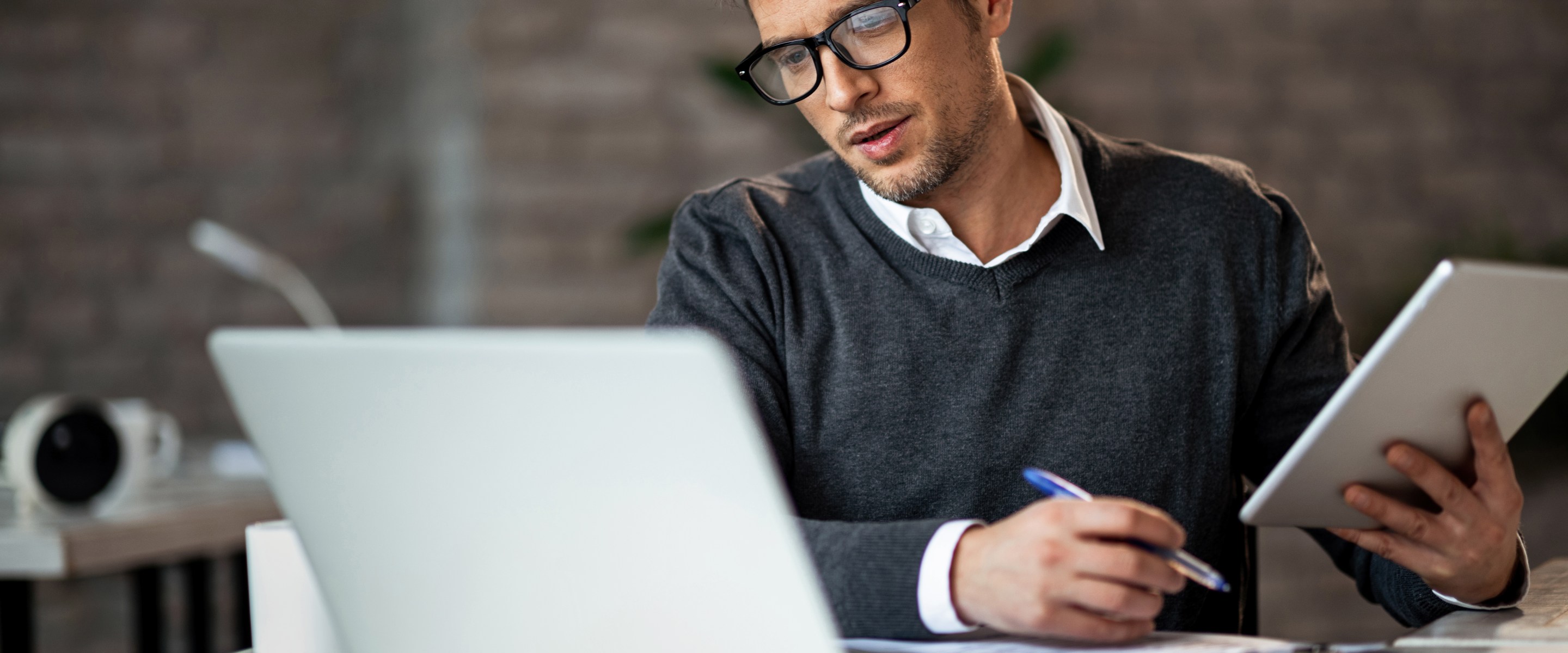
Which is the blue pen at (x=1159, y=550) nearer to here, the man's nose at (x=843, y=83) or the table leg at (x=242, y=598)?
the man's nose at (x=843, y=83)

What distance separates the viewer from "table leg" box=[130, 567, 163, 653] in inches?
76.8

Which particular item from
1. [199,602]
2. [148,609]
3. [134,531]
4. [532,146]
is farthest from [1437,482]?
[532,146]

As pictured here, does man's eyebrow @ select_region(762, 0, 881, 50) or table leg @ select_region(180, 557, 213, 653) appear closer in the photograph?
man's eyebrow @ select_region(762, 0, 881, 50)

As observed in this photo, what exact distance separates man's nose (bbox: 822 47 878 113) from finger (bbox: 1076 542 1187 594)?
1.77 feet

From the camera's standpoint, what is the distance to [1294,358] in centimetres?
121

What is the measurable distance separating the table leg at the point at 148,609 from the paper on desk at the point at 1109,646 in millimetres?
1581

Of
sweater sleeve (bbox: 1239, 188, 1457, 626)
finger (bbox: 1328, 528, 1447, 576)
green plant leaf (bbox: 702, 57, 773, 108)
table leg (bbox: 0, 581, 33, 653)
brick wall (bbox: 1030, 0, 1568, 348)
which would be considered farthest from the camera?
brick wall (bbox: 1030, 0, 1568, 348)

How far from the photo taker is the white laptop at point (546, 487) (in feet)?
1.60

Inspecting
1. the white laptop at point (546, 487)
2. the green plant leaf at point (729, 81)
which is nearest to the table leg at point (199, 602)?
the green plant leaf at point (729, 81)

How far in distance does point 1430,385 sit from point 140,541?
1.36 meters

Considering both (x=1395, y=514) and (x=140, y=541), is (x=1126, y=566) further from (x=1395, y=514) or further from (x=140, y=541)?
(x=140, y=541)

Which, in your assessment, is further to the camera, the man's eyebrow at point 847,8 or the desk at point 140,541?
the desk at point 140,541

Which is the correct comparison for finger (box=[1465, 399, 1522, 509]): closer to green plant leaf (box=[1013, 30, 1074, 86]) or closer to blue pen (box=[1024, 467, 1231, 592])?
blue pen (box=[1024, 467, 1231, 592])

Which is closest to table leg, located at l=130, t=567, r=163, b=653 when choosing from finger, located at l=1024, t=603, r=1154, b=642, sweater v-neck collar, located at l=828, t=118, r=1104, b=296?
sweater v-neck collar, located at l=828, t=118, r=1104, b=296
